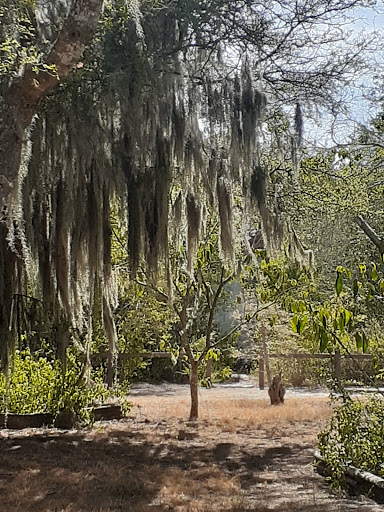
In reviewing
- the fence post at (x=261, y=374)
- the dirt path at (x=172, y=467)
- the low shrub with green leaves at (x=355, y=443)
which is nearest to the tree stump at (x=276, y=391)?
the dirt path at (x=172, y=467)

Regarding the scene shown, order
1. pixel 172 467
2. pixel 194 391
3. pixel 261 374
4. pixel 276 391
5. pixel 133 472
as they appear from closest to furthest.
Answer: pixel 133 472 < pixel 172 467 < pixel 194 391 < pixel 276 391 < pixel 261 374

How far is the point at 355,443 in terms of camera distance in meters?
4.21

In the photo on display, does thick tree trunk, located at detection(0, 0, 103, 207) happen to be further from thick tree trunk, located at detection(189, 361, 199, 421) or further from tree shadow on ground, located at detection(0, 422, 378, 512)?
thick tree trunk, located at detection(189, 361, 199, 421)

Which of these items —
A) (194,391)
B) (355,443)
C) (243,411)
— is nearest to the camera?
(355,443)

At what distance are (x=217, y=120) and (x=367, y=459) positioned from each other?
10.3 feet

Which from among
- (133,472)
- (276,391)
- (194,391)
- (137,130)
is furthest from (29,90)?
(276,391)

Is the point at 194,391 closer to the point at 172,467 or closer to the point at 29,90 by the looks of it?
the point at 172,467

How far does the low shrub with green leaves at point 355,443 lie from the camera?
4.06m

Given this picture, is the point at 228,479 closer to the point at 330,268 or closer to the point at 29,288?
the point at 29,288

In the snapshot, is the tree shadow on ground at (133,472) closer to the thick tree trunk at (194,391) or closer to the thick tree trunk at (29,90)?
the thick tree trunk at (194,391)

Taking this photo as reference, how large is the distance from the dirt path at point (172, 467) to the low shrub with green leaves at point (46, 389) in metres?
0.32

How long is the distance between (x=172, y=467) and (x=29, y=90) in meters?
3.30

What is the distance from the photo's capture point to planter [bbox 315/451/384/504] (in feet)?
12.3

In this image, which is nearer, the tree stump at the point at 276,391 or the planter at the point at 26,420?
the planter at the point at 26,420
